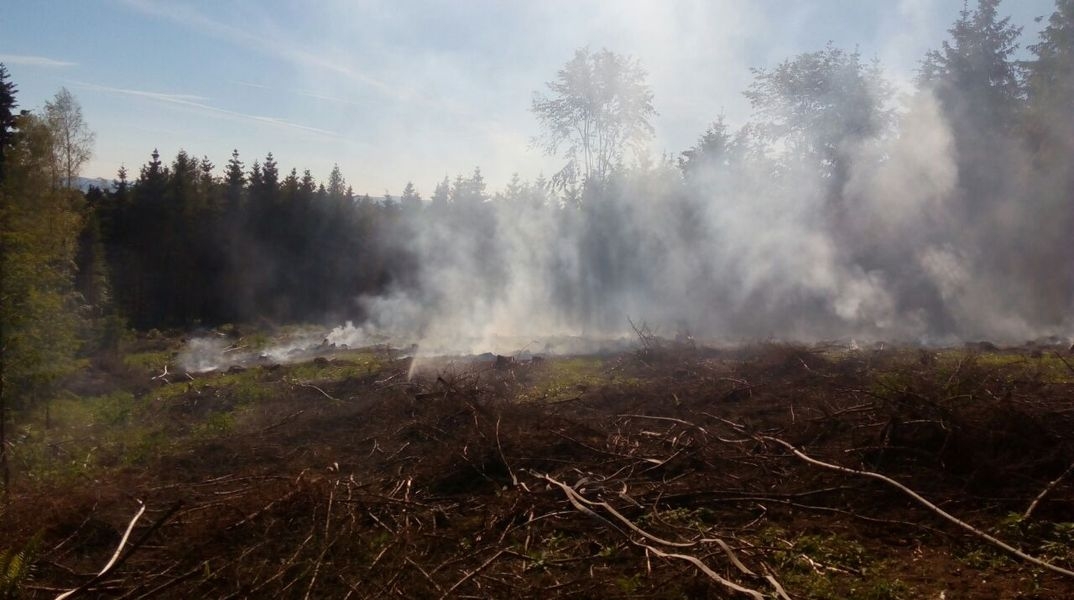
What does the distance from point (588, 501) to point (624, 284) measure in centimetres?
2103

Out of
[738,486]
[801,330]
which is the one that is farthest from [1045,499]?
[801,330]

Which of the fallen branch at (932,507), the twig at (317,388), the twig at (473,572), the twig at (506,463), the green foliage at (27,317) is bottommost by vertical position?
the twig at (317,388)

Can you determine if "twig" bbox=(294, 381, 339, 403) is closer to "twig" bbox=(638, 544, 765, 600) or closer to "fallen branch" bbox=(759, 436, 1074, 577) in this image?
"fallen branch" bbox=(759, 436, 1074, 577)

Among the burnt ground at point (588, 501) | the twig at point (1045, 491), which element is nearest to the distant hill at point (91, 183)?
the burnt ground at point (588, 501)

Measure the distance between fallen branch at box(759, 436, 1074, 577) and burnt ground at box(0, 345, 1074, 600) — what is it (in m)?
0.09

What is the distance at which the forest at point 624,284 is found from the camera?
6.38 meters

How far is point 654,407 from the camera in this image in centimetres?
993

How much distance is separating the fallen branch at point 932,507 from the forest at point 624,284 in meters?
0.21

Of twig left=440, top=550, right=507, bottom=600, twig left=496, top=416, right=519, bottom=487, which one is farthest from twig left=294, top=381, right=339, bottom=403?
twig left=440, top=550, right=507, bottom=600

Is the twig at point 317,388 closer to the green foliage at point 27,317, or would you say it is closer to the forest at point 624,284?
the forest at point 624,284

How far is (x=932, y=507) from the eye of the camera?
4934mm

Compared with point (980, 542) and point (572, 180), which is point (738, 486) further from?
point (572, 180)

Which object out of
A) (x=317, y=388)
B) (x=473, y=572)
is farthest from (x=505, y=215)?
(x=473, y=572)

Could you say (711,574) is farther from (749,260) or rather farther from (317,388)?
(749,260)
